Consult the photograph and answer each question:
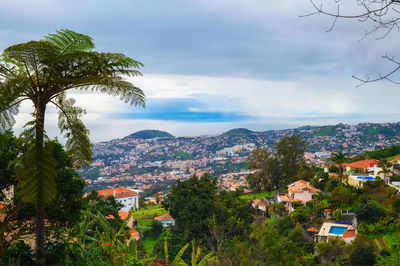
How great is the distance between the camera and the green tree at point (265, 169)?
33.0 metres

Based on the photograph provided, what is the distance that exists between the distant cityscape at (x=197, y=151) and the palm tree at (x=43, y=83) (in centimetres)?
6273

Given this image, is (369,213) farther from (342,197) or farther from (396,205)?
(342,197)

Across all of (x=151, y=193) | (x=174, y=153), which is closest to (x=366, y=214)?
(x=151, y=193)

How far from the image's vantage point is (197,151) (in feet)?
443

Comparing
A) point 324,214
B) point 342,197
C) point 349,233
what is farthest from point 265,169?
point 349,233

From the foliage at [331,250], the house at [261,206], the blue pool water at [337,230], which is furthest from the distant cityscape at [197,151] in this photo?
the foliage at [331,250]

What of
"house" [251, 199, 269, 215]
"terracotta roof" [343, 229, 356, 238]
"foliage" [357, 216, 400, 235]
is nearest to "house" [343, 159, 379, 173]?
"house" [251, 199, 269, 215]

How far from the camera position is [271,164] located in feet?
108

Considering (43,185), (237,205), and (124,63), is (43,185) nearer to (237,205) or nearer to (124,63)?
(124,63)

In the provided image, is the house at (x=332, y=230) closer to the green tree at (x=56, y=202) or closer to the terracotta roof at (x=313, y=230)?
the terracotta roof at (x=313, y=230)

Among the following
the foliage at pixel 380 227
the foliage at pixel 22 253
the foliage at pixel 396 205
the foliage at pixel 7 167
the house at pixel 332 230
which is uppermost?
the foliage at pixel 7 167

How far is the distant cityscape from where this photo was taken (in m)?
82.2

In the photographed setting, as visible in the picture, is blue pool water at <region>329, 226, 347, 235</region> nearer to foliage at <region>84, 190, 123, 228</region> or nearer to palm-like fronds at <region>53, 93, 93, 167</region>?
foliage at <region>84, 190, 123, 228</region>

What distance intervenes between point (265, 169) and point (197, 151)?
102 metres
